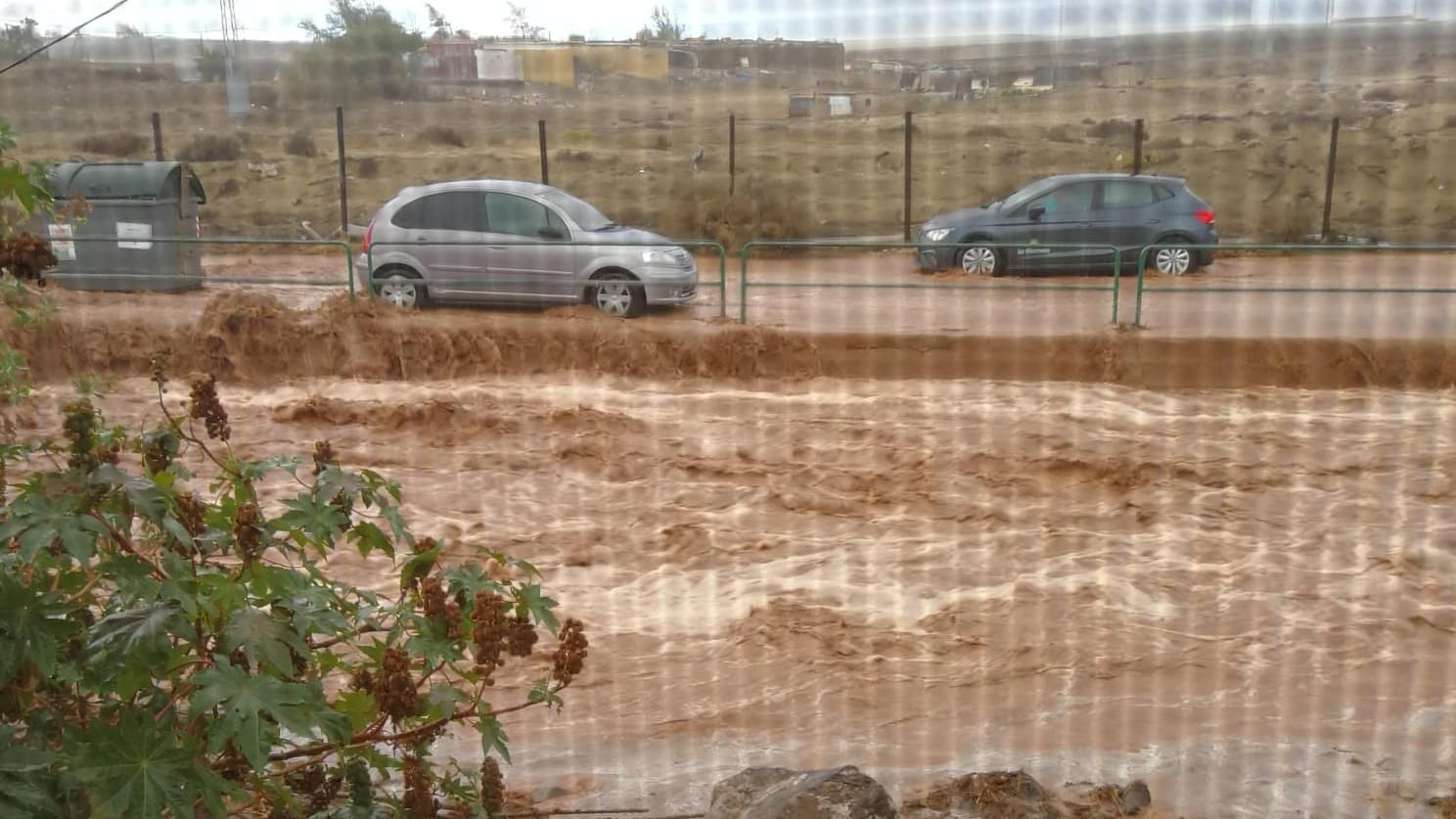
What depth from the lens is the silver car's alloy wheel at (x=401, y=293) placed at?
39.9 ft

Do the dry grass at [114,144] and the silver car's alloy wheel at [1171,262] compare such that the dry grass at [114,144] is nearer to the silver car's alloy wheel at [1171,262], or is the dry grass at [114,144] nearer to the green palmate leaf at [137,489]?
the silver car's alloy wheel at [1171,262]

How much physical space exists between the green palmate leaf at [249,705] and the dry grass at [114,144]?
50.1 feet

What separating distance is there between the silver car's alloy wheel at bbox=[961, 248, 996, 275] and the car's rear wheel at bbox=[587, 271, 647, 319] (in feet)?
9.16

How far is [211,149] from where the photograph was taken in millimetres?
16188

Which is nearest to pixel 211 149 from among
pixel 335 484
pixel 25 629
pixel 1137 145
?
pixel 1137 145

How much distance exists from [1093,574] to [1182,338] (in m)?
5.13

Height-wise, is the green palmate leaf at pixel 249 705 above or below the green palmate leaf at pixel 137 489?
below

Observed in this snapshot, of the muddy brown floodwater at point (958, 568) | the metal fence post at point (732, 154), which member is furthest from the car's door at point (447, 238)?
the metal fence post at point (732, 154)

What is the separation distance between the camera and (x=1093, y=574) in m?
6.73

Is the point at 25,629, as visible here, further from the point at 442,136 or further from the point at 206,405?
the point at 442,136

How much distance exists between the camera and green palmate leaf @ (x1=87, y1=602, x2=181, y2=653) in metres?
2.19

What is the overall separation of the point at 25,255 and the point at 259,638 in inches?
32.4

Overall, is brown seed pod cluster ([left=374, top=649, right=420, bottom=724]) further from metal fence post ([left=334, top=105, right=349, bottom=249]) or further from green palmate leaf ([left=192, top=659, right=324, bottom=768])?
metal fence post ([left=334, top=105, right=349, bottom=249])

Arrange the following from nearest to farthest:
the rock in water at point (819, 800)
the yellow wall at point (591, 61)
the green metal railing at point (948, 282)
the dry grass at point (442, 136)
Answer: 1. the rock in water at point (819, 800)
2. the green metal railing at point (948, 282)
3. the yellow wall at point (591, 61)
4. the dry grass at point (442, 136)
